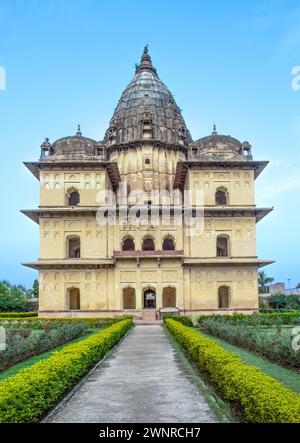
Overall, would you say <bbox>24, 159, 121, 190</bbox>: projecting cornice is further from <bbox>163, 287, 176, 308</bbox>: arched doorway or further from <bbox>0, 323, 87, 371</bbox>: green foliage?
<bbox>0, 323, 87, 371</bbox>: green foliage

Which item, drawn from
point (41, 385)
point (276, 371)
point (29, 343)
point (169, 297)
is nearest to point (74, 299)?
point (169, 297)

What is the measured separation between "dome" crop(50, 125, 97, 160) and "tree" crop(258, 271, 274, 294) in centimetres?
3193

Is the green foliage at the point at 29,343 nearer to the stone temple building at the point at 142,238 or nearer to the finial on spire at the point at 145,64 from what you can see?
the stone temple building at the point at 142,238

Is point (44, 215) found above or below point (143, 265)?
above

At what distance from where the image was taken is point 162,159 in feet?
128

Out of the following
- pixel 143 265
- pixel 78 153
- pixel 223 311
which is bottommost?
pixel 223 311

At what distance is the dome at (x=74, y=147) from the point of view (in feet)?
111

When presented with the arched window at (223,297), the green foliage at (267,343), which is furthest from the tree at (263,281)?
the green foliage at (267,343)

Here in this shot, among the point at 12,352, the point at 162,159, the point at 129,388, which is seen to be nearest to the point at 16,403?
the point at 129,388

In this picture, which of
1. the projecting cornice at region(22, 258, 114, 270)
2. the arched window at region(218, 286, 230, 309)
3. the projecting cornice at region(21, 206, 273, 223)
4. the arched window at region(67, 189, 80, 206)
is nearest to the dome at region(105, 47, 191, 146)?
the arched window at region(67, 189, 80, 206)

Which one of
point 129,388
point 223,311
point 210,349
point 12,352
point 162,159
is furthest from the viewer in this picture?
point 162,159

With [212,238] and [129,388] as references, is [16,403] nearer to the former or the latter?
[129,388]

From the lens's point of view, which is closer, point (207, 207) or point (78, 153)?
point (207, 207)

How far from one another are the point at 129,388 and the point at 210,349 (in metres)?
2.21
